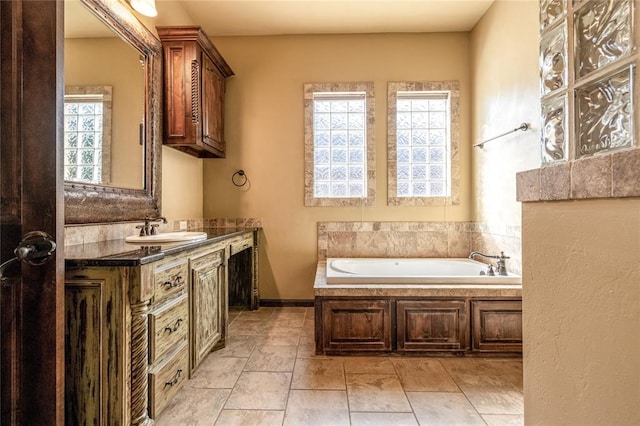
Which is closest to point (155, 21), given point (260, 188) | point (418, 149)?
point (260, 188)

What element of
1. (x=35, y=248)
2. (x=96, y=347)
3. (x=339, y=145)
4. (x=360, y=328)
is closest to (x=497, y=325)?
(x=360, y=328)

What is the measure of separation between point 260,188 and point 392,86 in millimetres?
1843

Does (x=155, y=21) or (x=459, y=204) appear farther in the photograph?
(x=459, y=204)

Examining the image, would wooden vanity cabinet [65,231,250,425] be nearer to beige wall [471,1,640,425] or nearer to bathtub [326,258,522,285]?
beige wall [471,1,640,425]

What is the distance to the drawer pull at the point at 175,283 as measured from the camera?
5.24 ft

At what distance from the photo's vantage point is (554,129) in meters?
0.71

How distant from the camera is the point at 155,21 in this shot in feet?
8.48

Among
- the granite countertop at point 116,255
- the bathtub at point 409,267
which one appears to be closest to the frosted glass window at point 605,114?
the granite countertop at point 116,255

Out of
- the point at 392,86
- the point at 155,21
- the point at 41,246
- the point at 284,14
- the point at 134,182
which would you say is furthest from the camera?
the point at 392,86

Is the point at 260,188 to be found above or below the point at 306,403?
above

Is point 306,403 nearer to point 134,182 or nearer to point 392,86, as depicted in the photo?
point 134,182

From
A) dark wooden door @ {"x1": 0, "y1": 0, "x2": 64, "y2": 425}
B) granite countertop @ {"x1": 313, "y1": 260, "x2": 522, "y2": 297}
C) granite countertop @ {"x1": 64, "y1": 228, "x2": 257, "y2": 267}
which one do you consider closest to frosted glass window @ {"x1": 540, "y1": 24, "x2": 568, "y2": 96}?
dark wooden door @ {"x1": 0, "y1": 0, "x2": 64, "y2": 425}

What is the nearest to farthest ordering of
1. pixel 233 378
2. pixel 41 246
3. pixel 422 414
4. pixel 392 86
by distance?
pixel 41 246 → pixel 422 414 → pixel 233 378 → pixel 392 86

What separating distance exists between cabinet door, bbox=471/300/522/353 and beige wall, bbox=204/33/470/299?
138 centimetres
